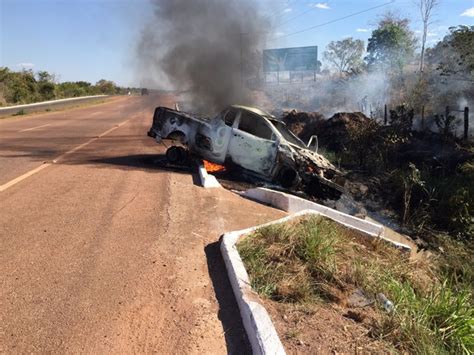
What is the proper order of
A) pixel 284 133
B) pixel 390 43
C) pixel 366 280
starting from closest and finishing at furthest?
1. pixel 366 280
2. pixel 284 133
3. pixel 390 43

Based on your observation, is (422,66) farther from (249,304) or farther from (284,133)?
(249,304)

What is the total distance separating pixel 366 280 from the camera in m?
4.27

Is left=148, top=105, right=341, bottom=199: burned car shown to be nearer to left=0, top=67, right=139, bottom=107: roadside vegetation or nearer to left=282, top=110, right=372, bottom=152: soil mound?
left=282, top=110, right=372, bottom=152: soil mound

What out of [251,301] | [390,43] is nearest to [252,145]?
[251,301]

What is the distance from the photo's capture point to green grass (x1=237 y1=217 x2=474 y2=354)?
338cm

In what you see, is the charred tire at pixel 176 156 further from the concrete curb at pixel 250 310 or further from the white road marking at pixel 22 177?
the concrete curb at pixel 250 310

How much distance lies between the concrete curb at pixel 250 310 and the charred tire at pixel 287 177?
461 cm

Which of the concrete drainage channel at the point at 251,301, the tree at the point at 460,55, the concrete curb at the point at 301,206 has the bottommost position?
the concrete curb at the point at 301,206

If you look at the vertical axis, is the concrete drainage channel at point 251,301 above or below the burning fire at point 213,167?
above

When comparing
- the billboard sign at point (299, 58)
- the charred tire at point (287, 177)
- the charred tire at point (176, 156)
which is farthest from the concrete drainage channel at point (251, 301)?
the billboard sign at point (299, 58)

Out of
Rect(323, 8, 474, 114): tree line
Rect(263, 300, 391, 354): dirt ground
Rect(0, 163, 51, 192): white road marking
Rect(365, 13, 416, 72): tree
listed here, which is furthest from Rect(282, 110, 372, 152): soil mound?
Rect(365, 13, 416, 72): tree

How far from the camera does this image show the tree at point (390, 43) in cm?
3638

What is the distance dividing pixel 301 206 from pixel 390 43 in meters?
35.0

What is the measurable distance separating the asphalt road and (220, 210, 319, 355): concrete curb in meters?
0.10
